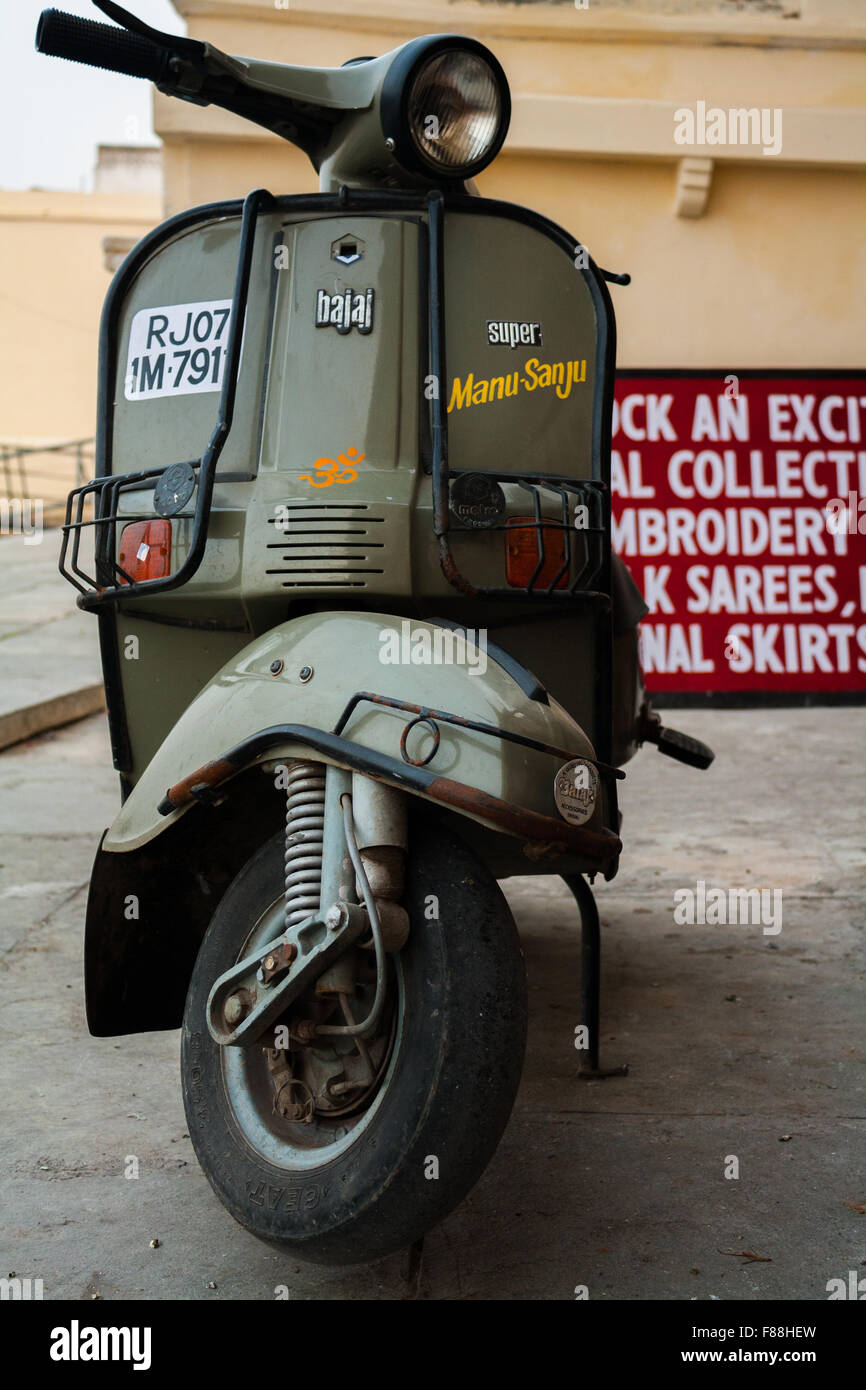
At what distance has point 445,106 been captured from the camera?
7.95 ft

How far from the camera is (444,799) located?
1.81 meters

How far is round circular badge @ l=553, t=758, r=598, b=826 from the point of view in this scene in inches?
76.5

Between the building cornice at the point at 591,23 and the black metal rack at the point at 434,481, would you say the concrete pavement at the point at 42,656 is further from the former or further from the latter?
the black metal rack at the point at 434,481

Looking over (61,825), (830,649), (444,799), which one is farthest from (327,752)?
(830,649)

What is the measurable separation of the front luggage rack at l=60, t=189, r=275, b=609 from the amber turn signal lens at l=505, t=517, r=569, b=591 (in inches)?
20.8

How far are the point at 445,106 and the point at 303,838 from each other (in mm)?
1371

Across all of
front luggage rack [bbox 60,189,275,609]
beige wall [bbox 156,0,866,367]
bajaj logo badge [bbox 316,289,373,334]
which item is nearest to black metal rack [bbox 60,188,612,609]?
front luggage rack [bbox 60,189,275,609]

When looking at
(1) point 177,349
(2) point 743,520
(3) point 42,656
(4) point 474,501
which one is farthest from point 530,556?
(3) point 42,656

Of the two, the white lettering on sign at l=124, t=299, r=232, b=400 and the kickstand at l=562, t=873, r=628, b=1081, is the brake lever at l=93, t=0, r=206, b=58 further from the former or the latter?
the kickstand at l=562, t=873, r=628, b=1081

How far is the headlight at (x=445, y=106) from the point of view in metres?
2.35

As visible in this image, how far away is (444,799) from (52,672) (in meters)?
6.27

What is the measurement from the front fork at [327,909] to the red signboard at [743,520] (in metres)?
5.60

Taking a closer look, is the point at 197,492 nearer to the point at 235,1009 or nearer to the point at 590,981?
the point at 235,1009
